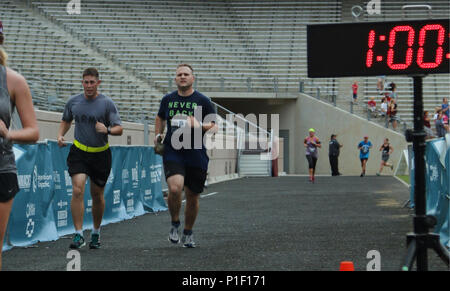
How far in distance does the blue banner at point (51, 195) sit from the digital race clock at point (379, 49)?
13.6ft

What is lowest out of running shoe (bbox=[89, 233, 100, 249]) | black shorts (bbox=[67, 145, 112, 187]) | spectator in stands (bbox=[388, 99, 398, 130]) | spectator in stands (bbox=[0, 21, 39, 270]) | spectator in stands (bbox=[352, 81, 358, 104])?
running shoe (bbox=[89, 233, 100, 249])

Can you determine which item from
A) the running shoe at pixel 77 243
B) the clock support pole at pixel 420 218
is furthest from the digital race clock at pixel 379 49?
the running shoe at pixel 77 243

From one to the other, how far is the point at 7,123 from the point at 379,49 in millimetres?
3379

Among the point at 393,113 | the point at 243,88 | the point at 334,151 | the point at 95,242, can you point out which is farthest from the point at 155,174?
the point at 243,88

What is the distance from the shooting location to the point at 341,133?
4075cm

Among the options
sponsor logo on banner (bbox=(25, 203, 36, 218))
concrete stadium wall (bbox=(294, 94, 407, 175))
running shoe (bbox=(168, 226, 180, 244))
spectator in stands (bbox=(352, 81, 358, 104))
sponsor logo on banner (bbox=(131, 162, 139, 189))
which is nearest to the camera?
running shoe (bbox=(168, 226, 180, 244))

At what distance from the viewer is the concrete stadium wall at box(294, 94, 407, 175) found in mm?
39031

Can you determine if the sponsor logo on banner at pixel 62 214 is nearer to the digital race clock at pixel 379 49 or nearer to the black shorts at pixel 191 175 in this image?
the black shorts at pixel 191 175

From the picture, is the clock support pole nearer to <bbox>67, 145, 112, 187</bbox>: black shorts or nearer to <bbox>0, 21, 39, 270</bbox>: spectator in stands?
<bbox>0, 21, 39, 270</bbox>: spectator in stands

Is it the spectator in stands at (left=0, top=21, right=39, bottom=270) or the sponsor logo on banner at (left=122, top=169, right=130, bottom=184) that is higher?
the spectator in stands at (left=0, top=21, right=39, bottom=270)

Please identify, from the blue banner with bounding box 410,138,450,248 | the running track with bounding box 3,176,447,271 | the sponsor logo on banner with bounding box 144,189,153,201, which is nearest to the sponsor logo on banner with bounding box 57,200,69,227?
the running track with bounding box 3,176,447,271

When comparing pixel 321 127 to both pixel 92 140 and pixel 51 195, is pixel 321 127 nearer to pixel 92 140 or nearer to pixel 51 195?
pixel 51 195

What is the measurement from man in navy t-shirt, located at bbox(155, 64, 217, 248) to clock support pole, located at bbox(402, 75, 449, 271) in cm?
270

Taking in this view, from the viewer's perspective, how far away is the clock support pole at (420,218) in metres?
6.06
